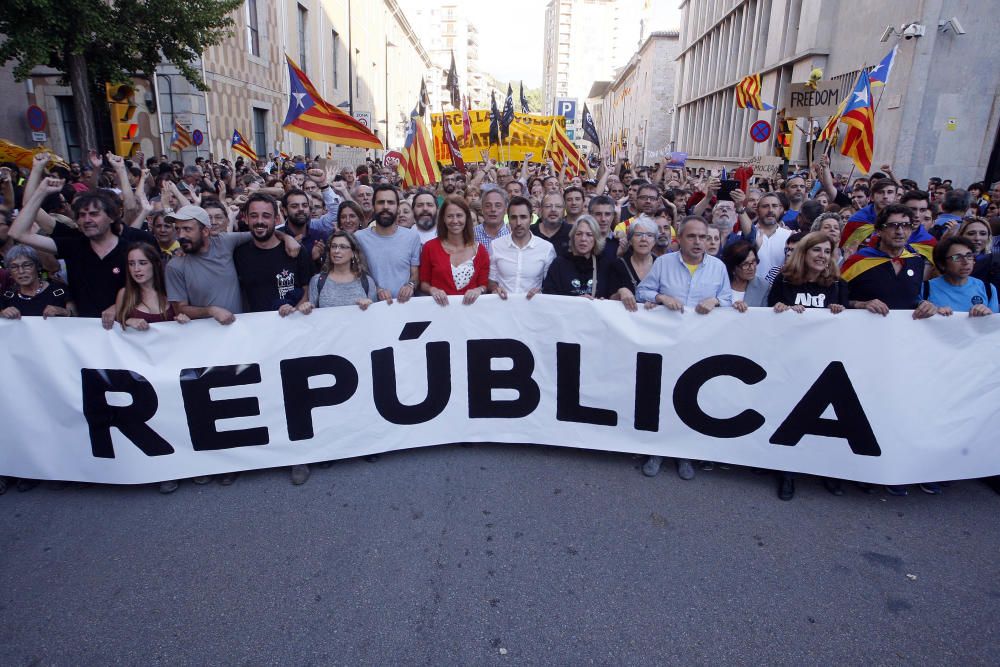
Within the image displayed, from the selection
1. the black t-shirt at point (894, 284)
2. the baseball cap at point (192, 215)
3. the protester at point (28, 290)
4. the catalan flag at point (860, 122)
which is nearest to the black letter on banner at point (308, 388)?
the baseball cap at point (192, 215)

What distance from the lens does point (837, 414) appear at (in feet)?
12.3

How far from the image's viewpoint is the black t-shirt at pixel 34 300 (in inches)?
155


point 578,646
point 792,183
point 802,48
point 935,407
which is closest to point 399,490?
point 578,646

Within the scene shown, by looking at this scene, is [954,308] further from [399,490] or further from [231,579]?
[231,579]

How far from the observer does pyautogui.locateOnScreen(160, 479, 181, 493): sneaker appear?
380 centimetres

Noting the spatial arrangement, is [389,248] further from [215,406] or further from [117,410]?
[117,410]

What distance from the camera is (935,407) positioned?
3707mm

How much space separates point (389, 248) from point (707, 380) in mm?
2463

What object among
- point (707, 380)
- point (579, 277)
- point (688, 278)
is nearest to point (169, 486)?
point (579, 277)

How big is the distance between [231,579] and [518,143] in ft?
42.3

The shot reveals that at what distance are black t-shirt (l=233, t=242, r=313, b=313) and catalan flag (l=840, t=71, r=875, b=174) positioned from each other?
736 centimetres

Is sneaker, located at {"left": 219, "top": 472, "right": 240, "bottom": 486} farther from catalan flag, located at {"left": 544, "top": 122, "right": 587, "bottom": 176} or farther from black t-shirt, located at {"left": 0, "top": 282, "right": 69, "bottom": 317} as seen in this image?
catalan flag, located at {"left": 544, "top": 122, "right": 587, "bottom": 176}

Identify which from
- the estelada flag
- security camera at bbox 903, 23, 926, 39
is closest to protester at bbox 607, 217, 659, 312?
the estelada flag

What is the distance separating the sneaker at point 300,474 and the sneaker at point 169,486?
70cm
